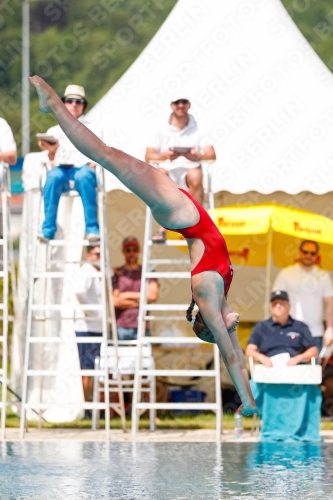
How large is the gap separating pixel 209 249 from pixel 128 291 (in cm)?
600

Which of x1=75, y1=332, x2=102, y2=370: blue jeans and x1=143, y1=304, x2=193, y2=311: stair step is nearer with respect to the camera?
x1=143, y1=304, x2=193, y2=311: stair step

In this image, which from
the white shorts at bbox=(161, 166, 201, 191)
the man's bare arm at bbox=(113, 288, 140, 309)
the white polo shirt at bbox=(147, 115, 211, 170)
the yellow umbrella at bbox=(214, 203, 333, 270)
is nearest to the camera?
the white shorts at bbox=(161, 166, 201, 191)

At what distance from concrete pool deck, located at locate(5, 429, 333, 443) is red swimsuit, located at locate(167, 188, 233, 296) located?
4.71 m

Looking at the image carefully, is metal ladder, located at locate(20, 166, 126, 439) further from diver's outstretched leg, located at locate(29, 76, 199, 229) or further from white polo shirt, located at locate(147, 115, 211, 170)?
diver's outstretched leg, located at locate(29, 76, 199, 229)

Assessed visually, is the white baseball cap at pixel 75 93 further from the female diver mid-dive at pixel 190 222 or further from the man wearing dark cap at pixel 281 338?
the female diver mid-dive at pixel 190 222

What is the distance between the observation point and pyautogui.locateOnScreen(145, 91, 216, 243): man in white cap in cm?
1056

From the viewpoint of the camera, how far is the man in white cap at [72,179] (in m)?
10.6

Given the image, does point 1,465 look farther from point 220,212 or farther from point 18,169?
point 18,169

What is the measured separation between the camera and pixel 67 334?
12086 mm

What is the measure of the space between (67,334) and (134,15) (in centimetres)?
5022

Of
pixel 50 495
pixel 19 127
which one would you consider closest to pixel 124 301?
pixel 50 495

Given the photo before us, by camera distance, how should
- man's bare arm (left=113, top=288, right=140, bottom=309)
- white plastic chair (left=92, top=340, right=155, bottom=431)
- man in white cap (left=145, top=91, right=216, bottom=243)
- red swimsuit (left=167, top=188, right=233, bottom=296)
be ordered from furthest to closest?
1. man's bare arm (left=113, top=288, right=140, bottom=309)
2. white plastic chair (left=92, top=340, right=155, bottom=431)
3. man in white cap (left=145, top=91, right=216, bottom=243)
4. red swimsuit (left=167, top=188, right=233, bottom=296)

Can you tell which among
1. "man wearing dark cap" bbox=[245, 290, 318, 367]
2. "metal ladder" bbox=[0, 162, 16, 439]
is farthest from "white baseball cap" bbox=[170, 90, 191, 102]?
"man wearing dark cap" bbox=[245, 290, 318, 367]

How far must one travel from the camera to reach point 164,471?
8477mm
